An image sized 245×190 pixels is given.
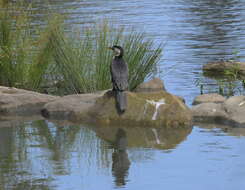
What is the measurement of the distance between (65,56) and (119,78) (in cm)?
173

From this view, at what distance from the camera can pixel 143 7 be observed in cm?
2798

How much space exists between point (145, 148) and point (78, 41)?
3.76 m

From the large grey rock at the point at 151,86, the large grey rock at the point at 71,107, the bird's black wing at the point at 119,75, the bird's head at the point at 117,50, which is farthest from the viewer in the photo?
the large grey rock at the point at 151,86

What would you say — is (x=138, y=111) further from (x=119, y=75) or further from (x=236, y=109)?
(x=236, y=109)

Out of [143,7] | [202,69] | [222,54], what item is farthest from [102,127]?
[143,7]

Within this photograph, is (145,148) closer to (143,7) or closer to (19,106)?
(19,106)

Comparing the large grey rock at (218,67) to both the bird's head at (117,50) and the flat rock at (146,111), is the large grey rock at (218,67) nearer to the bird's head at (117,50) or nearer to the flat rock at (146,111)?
the bird's head at (117,50)

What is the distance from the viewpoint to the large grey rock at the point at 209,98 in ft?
42.2

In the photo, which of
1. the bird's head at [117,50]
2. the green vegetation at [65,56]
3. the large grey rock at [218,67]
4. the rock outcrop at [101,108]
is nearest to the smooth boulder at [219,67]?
the large grey rock at [218,67]

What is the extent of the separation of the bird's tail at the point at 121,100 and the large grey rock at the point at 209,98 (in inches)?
63.9

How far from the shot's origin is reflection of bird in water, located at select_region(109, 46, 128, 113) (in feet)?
38.8

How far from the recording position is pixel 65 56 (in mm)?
13375

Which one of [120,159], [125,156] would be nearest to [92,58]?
[125,156]

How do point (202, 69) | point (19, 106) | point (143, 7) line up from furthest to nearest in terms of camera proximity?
point (143, 7)
point (202, 69)
point (19, 106)
